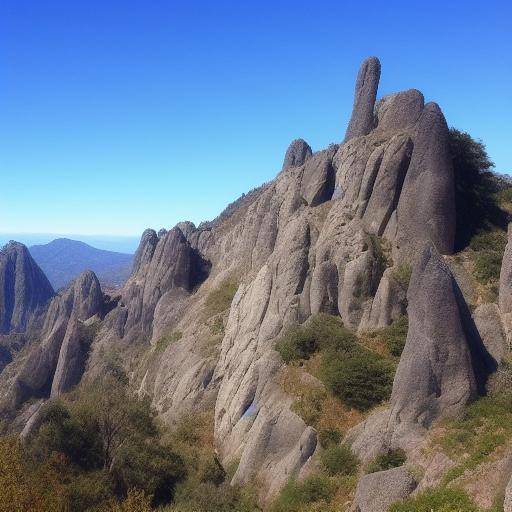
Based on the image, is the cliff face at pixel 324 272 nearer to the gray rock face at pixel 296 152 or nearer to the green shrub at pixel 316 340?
the green shrub at pixel 316 340

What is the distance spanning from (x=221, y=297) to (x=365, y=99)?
21463mm

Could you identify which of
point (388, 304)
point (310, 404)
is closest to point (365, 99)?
point (388, 304)

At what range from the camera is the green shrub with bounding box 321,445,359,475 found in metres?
17.4

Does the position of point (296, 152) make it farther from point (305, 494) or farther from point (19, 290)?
point (19, 290)

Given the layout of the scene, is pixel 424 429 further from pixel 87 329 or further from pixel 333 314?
pixel 87 329

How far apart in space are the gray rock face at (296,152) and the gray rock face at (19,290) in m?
96.9

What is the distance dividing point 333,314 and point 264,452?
8752 millimetres

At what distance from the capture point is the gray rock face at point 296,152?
71688 mm

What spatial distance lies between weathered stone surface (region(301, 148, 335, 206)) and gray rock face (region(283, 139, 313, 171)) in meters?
33.4

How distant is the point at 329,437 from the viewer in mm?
19312

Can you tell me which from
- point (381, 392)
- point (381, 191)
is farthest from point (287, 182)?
point (381, 392)

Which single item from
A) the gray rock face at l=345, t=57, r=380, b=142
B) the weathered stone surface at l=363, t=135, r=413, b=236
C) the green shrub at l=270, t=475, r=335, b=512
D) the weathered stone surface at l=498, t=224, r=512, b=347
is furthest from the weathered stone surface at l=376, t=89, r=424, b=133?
the green shrub at l=270, t=475, r=335, b=512

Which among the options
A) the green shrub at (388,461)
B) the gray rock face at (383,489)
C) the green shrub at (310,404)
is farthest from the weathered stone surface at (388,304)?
the gray rock face at (383,489)

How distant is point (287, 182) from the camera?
44.7 m
